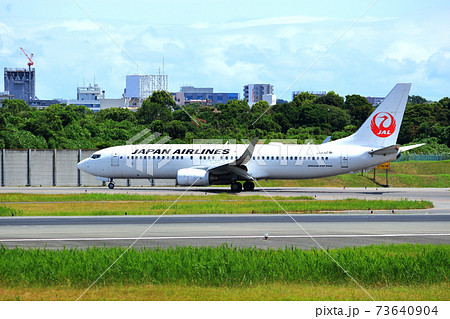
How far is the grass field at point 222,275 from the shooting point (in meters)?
14.1

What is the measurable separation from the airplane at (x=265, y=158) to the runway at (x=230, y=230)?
17.0 metres

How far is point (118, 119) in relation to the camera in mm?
141500

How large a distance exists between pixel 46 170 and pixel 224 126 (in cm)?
2437

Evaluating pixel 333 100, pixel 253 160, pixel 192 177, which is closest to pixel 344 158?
pixel 253 160

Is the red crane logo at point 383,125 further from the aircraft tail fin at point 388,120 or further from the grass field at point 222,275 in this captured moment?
the grass field at point 222,275

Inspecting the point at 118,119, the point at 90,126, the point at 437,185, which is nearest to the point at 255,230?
the point at 437,185

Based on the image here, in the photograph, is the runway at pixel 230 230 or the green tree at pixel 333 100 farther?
the green tree at pixel 333 100

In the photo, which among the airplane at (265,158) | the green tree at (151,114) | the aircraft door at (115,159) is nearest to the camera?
the airplane at (265,158)

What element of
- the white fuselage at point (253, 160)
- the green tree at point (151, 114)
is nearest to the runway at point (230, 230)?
the white fuselage at point (253, 160)

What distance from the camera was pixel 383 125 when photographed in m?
49.5

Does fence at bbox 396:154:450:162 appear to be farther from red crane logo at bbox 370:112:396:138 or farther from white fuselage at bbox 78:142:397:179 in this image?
white fuselage at bbox 78:142:397:179

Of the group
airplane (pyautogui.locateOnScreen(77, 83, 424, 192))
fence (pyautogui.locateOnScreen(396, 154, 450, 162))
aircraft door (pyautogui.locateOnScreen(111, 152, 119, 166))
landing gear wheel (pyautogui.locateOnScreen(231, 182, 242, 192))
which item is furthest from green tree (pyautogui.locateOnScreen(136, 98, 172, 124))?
landing gear wheel (pyautogui.locateOnScreen(231, 182, 242, 192))

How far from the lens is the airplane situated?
4906cm

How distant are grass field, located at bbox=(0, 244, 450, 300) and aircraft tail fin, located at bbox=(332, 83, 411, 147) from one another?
32.8m
